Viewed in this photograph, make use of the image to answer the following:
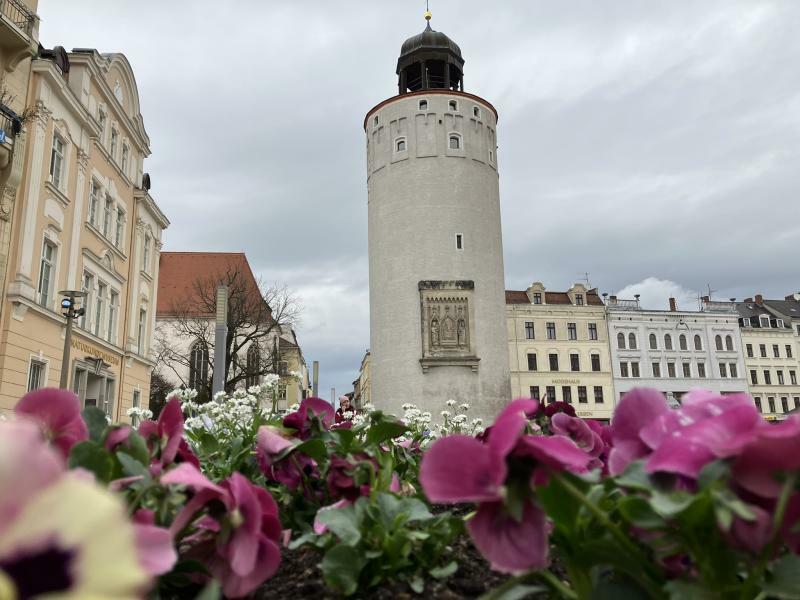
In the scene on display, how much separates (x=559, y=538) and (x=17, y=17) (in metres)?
18.2

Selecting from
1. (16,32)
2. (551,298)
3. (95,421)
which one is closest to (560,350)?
(551,298)

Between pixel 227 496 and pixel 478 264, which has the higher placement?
pixel 478 264

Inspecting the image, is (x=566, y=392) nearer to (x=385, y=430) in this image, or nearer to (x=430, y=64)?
(x=430, y=64)

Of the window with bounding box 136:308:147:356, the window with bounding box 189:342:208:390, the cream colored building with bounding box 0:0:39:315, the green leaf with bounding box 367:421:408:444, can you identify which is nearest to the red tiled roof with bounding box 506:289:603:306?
the window with bounding box 189:342:208:390

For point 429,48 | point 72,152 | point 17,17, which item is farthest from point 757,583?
point 429,48

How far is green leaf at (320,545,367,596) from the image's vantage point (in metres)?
1.07

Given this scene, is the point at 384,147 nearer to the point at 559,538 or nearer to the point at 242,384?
the point at 242,384

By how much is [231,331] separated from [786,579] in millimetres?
31720

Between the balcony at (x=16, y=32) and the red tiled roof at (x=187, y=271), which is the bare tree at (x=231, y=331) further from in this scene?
the balcony at (x=16, y=32)

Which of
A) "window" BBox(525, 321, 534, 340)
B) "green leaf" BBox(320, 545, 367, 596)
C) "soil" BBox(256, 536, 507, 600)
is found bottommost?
"soil" BBox(256, 536, 507, 600)

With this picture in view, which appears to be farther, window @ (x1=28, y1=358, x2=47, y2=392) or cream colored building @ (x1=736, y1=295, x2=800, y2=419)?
cream colored building @ (x1=736, y1=295, x2=800, y2=419)

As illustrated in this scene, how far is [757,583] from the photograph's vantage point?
2.36 ft

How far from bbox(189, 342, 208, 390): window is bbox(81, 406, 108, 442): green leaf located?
35.6 metres

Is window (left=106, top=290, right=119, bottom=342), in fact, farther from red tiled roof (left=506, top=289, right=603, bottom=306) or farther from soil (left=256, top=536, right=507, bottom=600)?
red tiled roof (left=506, top=289, right=603, bottom=306)
